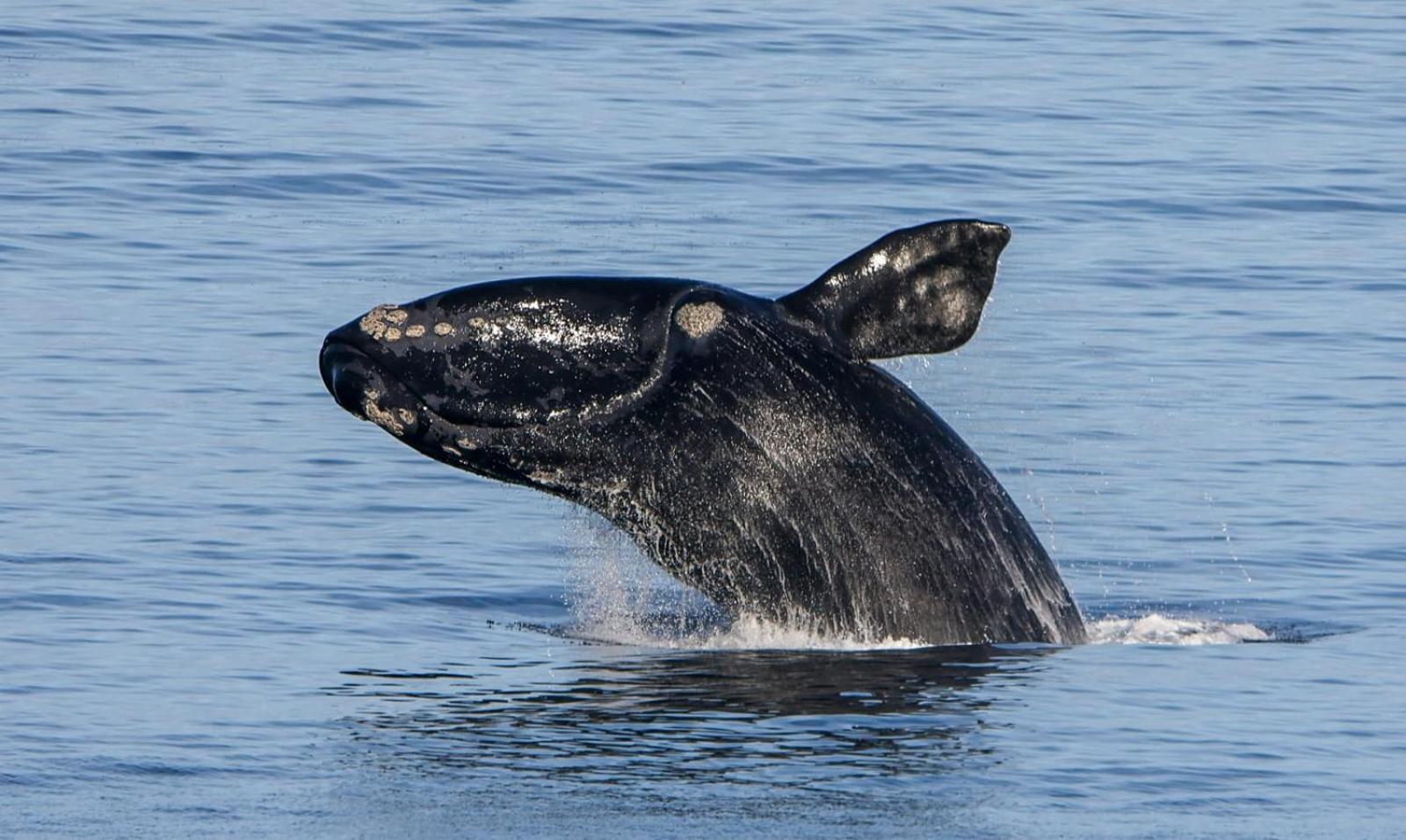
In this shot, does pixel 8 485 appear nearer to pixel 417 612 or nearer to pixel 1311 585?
pixel 417 612

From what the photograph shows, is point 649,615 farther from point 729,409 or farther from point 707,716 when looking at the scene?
point 707,716

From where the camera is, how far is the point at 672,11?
5762 cm

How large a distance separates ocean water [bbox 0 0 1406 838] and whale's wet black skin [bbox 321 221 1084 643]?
58 cm

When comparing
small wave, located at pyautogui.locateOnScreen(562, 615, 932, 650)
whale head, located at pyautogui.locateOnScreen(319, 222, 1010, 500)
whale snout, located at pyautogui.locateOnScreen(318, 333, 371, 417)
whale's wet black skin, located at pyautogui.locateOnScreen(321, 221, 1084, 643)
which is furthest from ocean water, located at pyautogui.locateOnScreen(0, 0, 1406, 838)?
whale snout, located at pyautogui.locateOnScreen(318, 333, 371, 417)

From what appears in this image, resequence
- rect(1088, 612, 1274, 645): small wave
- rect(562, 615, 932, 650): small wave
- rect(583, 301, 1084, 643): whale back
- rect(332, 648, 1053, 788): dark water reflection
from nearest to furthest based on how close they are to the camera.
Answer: rect(332, 648, 1053, 788): dark water reflection < rect(583, 301, 1084, 643): whale back < rect(562, 615, 932, 650): small wave < rect(1088, 612, 1274, 645): small wave

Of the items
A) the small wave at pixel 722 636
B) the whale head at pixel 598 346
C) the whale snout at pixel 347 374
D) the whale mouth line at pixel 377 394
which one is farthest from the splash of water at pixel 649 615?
the whale snout at pixel 347 374

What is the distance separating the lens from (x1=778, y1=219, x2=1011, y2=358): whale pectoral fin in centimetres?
1498

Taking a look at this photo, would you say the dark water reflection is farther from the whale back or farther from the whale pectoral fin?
the whale pectoral fin

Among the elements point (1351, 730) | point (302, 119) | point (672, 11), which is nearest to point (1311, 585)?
point (1351, 730)

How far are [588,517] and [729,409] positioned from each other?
4.11ft

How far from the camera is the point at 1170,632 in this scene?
17.8 metres

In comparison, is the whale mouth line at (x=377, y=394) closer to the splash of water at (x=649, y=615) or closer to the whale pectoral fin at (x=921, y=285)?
the splash of water at (x=649, y=615)

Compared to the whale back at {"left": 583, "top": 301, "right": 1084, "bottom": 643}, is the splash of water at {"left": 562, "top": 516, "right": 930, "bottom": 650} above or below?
below

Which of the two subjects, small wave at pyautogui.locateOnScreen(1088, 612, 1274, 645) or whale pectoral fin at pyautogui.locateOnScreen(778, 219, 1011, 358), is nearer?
whale pectoral fin at pyautogui.locateOnScreen(778, 219, 1011, 358)
